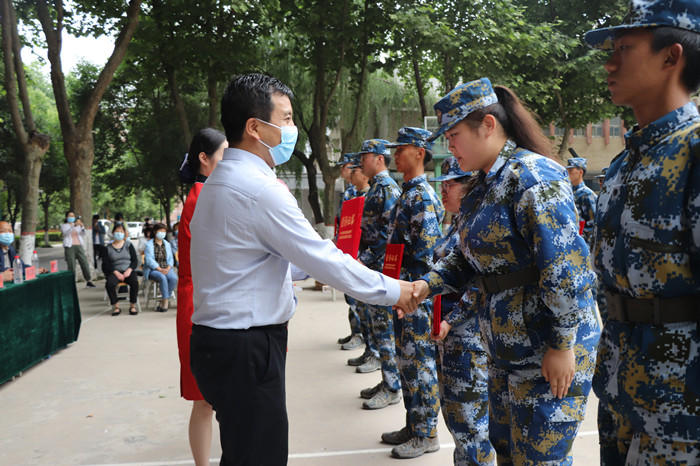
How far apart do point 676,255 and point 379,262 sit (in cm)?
417

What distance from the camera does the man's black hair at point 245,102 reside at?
2.32 metres

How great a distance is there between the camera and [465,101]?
2320 millimetres

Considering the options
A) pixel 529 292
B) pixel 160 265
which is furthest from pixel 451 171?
pixel 160 265

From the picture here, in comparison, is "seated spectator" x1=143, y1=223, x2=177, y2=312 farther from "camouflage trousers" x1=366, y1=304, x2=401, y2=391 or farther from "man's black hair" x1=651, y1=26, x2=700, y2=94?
"man's black hair" x1=651, y1=26, x2=700, y2=94

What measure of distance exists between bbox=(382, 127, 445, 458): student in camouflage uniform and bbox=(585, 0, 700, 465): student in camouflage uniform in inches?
91.9

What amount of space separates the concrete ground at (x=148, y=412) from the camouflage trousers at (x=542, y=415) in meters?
1.89

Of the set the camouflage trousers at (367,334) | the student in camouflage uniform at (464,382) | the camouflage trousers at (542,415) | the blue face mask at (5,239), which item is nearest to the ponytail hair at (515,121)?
the student in camouflage uniform at (464,382)

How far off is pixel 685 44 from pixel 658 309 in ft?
2.20

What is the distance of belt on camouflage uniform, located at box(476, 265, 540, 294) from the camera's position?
2068 millimetres

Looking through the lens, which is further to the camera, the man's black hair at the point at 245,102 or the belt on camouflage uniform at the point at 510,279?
the man's black hair at the point at 245,102

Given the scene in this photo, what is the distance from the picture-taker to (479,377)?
9.95ft

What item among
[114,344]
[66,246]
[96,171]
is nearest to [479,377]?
[114,344]

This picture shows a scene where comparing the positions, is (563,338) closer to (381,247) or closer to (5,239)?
(381,247)

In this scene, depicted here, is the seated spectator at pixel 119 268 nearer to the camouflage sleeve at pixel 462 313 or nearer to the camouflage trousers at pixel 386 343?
the camouflage trousers at pixel 386 343
